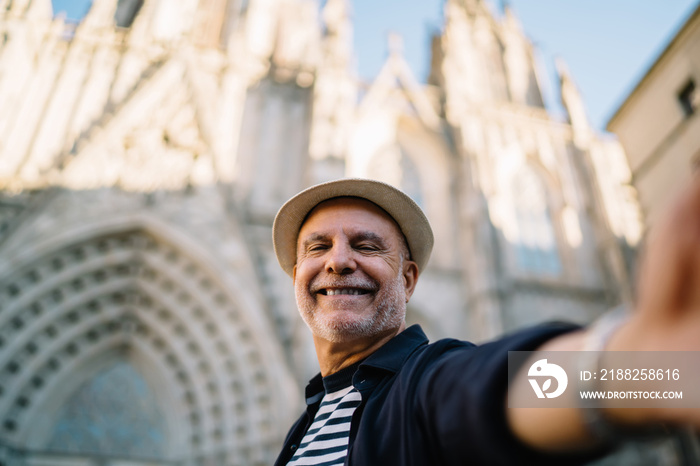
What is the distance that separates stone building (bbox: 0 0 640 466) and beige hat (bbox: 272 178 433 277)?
5628 millimetres

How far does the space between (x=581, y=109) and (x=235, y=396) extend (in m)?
12.6

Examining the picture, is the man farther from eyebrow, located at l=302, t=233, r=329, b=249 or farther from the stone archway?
the stone archway

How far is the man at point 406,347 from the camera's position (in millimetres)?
447

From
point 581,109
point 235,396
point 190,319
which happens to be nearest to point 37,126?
point 190,319

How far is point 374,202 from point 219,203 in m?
7.23

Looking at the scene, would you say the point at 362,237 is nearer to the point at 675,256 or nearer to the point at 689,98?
the point at 675,256

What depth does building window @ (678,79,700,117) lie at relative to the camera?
250 inches

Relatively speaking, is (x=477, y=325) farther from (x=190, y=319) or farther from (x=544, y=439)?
(x=544, y=439)

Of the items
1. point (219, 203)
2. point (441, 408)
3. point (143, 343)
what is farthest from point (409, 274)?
point (143, 343)

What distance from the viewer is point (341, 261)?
134 cm

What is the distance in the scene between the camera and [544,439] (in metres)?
0.54

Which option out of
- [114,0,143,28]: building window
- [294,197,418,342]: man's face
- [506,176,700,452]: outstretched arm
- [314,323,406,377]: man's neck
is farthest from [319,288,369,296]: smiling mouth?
[114,0,143,28]: building window

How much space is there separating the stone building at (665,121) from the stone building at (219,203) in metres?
3.50

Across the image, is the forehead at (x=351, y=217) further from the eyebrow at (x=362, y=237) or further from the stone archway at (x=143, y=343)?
the stone archway at (x=143, y=343)
